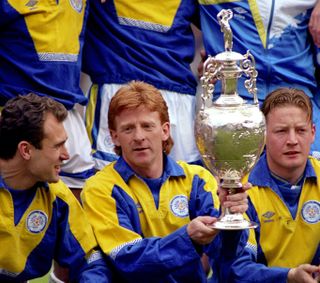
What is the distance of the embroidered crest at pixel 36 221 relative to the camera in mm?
5789

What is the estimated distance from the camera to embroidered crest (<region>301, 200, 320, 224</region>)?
590 cm

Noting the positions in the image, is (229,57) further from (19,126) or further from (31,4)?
(31,4)

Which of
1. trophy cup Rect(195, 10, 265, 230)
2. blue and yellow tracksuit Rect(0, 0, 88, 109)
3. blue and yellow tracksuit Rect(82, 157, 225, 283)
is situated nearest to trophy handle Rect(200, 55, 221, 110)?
trophy cup Rect(195, 10, 265, 230)

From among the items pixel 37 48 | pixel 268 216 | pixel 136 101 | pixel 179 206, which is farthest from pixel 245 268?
pixel 37 48

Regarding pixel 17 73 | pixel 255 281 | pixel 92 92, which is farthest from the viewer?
pixel 92 92

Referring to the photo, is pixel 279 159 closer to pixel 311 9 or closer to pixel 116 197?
pixel 116 197

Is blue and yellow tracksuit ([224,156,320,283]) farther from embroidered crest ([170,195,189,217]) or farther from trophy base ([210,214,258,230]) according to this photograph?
trophy base ([210,214,258,230])

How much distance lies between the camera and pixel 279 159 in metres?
5.87

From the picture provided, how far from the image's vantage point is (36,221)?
19.0 ft

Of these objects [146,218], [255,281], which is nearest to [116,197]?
[146,218]

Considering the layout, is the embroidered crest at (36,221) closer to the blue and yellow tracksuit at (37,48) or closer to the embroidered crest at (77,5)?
the blue and yellow tracksuit at (37,48)

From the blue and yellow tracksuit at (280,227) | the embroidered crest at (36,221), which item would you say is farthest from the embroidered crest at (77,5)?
the blue and yellow tracksuit at (280,227)

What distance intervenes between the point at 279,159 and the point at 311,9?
134 centimetres

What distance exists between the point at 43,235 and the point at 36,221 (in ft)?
0.24
